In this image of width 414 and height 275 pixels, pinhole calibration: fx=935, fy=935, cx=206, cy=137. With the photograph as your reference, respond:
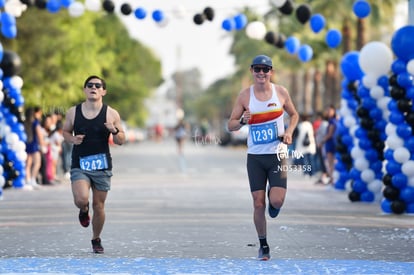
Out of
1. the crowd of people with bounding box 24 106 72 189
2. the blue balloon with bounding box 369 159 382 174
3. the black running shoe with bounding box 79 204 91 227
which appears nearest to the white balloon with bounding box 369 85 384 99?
the blue balloon with bounding box 369 159 382 174

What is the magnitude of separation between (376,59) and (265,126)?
22.0 ft

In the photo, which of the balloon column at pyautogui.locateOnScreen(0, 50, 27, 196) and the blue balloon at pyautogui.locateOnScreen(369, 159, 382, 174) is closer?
the blue balloon at pyautogui.locateOnScreen(369, 159, 382, 174)

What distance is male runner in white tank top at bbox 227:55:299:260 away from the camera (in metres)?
8.98

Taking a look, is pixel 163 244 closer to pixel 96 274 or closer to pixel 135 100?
pixel 96 274

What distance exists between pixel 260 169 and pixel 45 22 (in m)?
31.7

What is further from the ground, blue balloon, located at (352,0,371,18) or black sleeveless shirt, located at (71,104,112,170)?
blue balloon, located at (352,0,371,18)

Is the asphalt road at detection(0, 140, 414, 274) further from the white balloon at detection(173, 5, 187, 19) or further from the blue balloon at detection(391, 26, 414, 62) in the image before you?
the white balloon at detection(173, 5, 187, 19)

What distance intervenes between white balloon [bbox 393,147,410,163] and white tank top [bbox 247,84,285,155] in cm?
512

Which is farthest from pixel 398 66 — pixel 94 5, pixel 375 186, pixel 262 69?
pixel 94 5

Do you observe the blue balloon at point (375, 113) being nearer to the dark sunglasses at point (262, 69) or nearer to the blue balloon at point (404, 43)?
the blue balloon at point (404, 43)

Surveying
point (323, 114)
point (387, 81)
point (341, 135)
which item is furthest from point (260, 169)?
point (323, 114)

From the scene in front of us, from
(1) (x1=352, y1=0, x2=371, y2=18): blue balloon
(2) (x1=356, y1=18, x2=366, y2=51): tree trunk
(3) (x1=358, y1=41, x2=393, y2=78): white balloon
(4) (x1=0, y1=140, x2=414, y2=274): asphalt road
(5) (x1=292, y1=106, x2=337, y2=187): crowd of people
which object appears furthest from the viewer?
(2) (x1=356, y1=18, x2=366, y2=51): tree trunk

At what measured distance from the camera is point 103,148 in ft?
30.9

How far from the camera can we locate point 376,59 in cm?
1524
